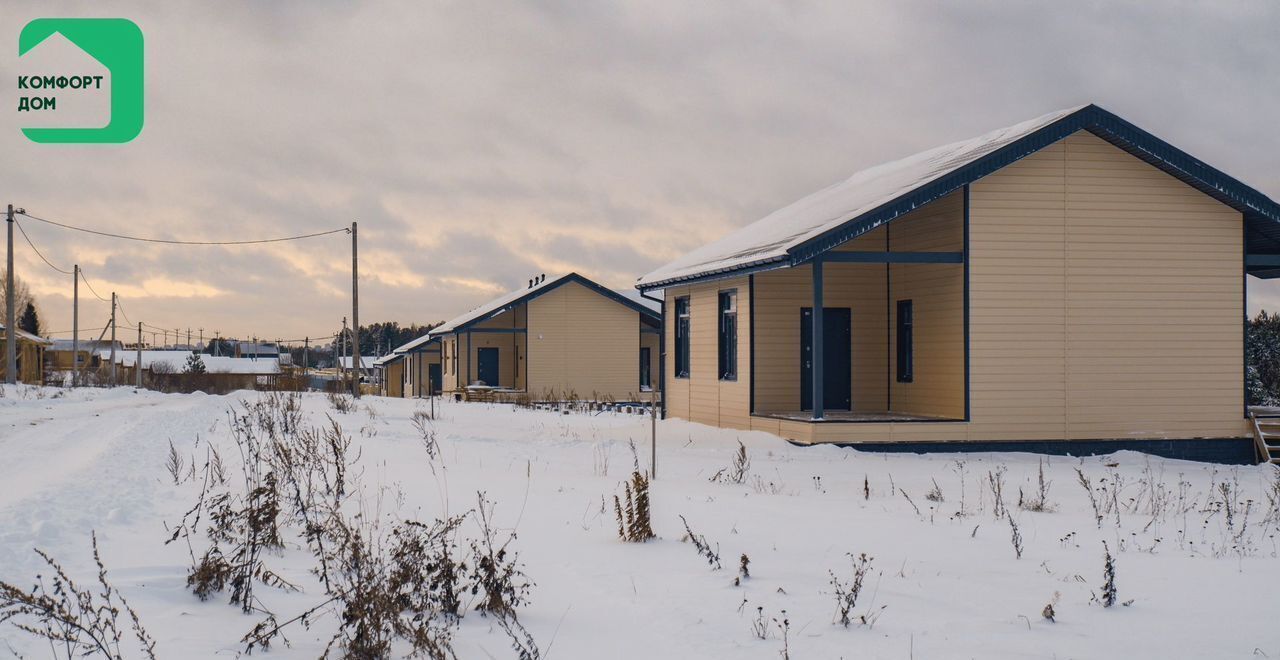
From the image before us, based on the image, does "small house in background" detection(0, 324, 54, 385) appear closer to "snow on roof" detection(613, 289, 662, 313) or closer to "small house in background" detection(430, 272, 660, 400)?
"small house in background" detection(430, 272, 660, 400)

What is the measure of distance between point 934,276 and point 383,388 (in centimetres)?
5649

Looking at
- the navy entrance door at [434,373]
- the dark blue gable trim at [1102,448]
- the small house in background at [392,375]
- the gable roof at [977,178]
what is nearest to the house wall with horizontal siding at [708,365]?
the gable roof at [977,178]

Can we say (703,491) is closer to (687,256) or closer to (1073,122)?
(1073,122)

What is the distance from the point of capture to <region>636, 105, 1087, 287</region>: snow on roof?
52.9ft

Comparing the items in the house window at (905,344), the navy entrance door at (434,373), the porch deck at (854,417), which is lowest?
the porch deck at (854,417)

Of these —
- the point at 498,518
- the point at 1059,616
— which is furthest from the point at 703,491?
the point at 1059,616

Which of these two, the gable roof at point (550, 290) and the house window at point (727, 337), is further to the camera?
the gable roof at point (550, 290)

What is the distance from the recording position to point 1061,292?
16.5 m

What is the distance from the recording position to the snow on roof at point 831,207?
16.1 metres

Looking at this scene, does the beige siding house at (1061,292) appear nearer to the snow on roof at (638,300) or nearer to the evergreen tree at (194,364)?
the snow on roof at (638,300)

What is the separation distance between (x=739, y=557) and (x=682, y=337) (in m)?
14.8

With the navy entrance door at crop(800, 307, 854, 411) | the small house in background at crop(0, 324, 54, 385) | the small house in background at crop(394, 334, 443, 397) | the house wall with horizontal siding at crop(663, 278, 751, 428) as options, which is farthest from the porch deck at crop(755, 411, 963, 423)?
the small house in background at crop(0, 324, 54, 385)

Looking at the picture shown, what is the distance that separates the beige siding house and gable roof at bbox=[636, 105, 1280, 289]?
1.3 inches

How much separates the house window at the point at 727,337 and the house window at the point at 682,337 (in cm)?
194
